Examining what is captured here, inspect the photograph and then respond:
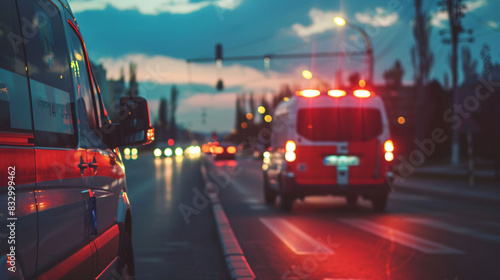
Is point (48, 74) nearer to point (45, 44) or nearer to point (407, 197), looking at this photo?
point (45, 44)

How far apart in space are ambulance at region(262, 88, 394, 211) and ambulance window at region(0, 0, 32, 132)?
10670mm

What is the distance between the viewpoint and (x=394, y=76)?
11919 centimetres

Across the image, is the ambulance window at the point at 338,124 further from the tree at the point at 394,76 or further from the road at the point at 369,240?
the tree at the point at 394,76

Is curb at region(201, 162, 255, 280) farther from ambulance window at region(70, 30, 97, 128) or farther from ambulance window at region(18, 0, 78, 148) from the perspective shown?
ambulance window at region(18, 0, 78, 148)

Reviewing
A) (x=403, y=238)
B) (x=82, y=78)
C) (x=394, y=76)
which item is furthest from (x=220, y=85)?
(x=394, y=76)

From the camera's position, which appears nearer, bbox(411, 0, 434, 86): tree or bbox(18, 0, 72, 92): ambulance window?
bbox(18, 0, 72, 92): ambulance window

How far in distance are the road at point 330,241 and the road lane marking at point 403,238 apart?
0.5 inches

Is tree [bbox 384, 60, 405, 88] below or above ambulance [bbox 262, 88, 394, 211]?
above

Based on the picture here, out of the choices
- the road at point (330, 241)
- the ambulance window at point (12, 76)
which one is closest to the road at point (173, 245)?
the road at point (330, 241)

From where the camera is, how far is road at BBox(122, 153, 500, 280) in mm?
7254

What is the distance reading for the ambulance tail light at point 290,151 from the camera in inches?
524

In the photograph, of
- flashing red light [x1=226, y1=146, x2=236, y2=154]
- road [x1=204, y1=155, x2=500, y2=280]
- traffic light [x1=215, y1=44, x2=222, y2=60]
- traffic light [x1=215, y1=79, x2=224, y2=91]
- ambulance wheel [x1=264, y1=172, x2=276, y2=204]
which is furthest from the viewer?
flashing red light [x1=226, y1=146, x2=236, y2=154]

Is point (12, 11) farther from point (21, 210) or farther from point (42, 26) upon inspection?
point (21, 210)

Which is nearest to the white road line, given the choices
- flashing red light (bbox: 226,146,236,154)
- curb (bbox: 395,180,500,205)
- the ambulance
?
the ambulance
